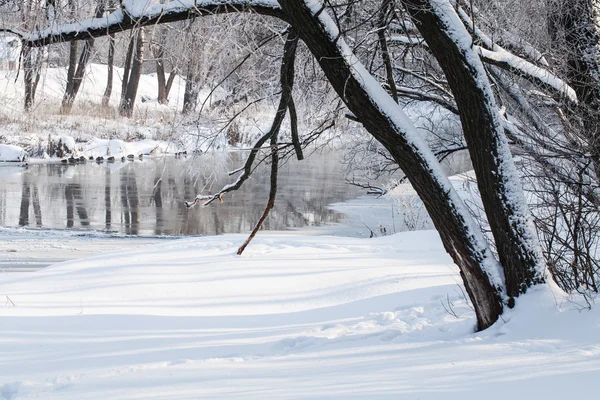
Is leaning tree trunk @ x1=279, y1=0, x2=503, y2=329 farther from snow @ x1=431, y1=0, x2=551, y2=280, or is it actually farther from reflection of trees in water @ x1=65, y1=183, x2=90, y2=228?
reflection of trees in water @ x1=65, y1=183, x2=90, y2=228

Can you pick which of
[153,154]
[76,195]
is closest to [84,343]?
[76,195]

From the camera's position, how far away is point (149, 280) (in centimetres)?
792

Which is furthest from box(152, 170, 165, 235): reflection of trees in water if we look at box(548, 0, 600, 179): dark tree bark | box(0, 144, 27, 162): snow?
box(548, 0, 600, 179): dark tree bark

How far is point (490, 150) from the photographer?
4934mm

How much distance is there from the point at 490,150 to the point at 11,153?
74.9ft

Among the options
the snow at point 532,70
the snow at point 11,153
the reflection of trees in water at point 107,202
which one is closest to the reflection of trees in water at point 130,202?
the reflection of trees in water at point 107,202

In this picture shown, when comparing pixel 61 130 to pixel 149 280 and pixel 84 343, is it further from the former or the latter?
pixel 84 343

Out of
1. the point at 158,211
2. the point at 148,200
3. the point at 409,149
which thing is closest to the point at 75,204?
the point at 148,200

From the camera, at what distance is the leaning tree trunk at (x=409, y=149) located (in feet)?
16.1

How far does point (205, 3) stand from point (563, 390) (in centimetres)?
372

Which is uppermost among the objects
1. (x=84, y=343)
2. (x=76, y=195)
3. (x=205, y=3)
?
(x=205, y=3)

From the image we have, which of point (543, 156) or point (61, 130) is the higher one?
point (61, 130)

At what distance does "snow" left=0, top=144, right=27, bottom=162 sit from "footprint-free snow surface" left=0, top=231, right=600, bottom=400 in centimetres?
1700

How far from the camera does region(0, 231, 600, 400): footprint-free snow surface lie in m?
3.93
